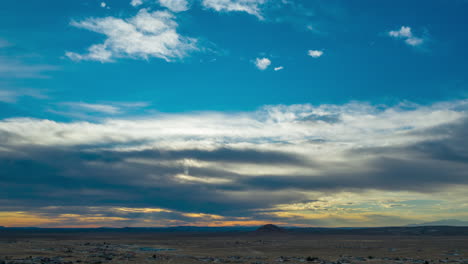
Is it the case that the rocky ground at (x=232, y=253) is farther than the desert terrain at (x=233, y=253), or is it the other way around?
the desert terrain at (x=233, y=253)

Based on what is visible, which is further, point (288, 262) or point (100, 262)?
point (288, 262)

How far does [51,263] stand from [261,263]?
85.4 feet

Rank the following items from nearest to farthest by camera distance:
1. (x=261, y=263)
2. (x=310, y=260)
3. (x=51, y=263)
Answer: (x=51, y=263)
(x=261, y=263)
(x=310, y=260)

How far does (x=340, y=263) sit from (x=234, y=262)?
14.0m

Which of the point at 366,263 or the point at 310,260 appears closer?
the point at 366,263

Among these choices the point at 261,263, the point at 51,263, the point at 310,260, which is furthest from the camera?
the point at 310,260

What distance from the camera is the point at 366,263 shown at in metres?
50.5

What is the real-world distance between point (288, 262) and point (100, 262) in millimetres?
24527

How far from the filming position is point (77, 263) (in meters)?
46.9

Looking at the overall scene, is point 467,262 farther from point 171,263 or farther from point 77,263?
point 77,263

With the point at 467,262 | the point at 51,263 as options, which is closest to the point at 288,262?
the point at 467,262

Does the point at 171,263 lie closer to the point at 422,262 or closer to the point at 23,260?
the point at 23,260

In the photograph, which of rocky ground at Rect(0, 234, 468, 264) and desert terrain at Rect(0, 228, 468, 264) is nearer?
rocky ground at Rect(0, 234, 468, 264)

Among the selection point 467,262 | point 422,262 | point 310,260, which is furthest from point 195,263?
point 467,262
